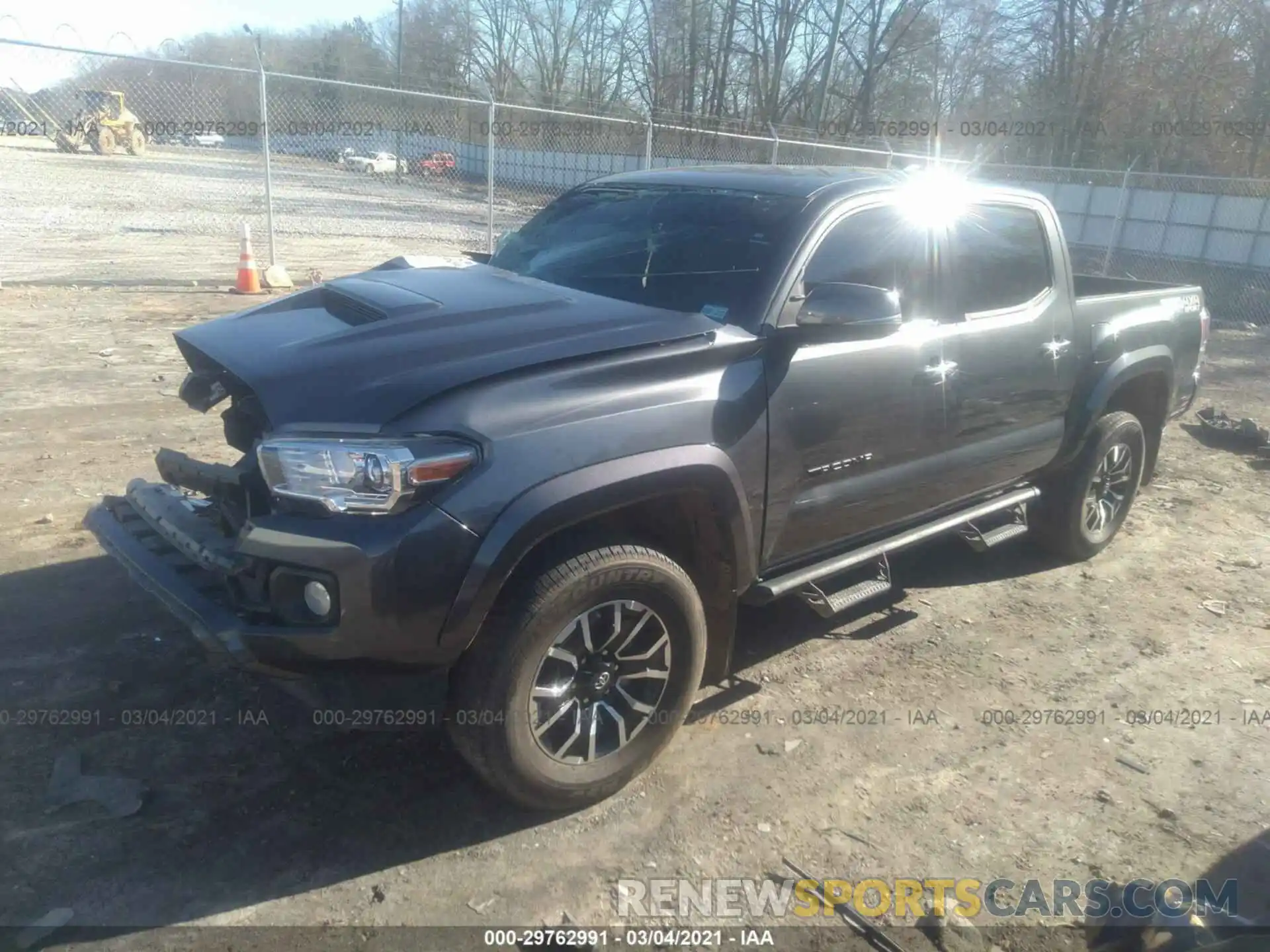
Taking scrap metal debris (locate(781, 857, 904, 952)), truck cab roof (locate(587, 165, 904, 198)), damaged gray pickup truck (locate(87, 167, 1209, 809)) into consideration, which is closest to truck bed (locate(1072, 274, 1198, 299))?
damaged gray pickup truck (locate(87, 167, 1209, 809))

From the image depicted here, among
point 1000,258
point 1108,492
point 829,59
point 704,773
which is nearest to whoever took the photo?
point 704,773

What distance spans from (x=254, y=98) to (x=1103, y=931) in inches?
640

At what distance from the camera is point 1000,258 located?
15.2ft

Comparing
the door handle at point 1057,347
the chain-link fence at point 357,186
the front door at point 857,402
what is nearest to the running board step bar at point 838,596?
the front door at point 857,402

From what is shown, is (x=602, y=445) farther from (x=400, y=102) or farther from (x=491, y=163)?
(x=400, y=102)

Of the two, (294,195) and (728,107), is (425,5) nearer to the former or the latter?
(728,107)

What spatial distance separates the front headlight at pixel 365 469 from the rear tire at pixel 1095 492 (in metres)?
3.82

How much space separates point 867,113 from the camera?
34.7 metres

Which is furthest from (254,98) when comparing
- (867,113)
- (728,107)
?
(728,107)

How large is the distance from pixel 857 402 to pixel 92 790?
2.92 m

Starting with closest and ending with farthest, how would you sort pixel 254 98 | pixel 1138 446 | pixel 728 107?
pixel 1138 446
pixel 254 98
pixel 728 107

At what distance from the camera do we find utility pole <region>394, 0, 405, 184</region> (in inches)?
902

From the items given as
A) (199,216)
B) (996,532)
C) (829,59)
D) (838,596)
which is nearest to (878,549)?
(838,596)

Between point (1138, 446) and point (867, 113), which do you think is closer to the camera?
point (1138, 446)
